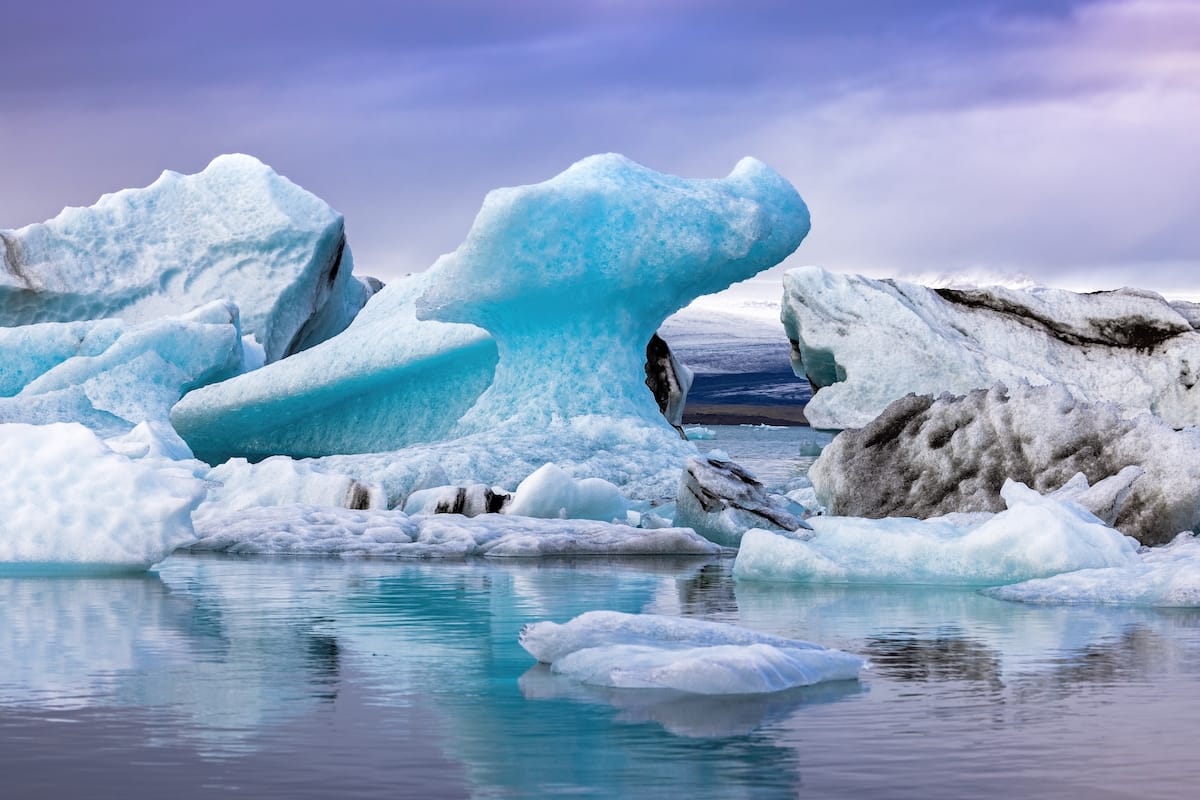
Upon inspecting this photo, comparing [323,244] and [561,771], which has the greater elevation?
[323,244]

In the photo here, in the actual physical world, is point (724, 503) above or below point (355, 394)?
below

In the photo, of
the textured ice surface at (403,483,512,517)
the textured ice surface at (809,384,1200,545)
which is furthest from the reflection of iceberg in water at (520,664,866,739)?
the textured ice surface at (403,483,512,517)

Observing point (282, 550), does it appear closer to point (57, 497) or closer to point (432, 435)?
point (57, 497)

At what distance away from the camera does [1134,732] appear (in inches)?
139

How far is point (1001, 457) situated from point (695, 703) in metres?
6.07

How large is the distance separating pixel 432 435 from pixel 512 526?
855 cm

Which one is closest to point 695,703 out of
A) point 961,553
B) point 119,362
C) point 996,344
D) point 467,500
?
point 961,553

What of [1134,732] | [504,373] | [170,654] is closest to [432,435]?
[504,373]

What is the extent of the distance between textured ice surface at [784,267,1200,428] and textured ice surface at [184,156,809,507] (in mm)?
8767

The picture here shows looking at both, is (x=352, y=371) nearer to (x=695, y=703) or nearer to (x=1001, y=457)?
(x=1001, y=457)

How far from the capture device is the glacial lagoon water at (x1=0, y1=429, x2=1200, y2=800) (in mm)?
3012

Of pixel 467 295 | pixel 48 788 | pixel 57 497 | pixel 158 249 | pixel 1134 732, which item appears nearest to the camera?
pixel 48 788

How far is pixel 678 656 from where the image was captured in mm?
4090

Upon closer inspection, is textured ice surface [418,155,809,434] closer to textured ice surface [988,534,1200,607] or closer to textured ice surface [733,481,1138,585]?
textured ice surface [733,481,1138,585]
